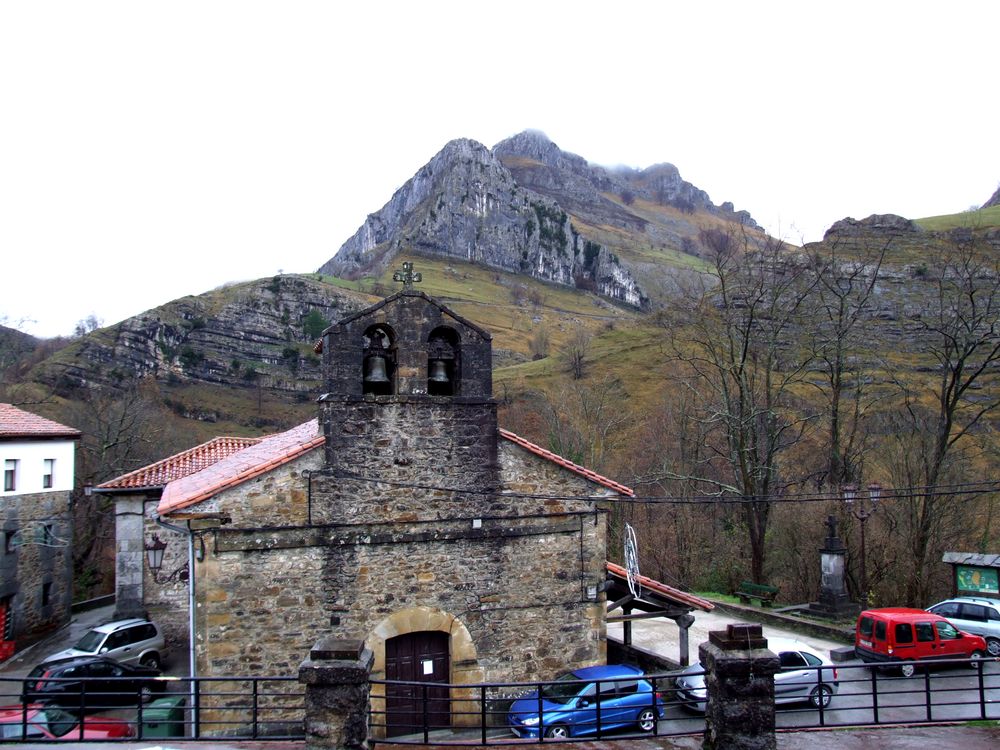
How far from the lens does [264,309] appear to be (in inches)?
4183

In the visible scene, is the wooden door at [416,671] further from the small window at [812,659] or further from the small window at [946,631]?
the small window at [946,631]

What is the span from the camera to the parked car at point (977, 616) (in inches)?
605

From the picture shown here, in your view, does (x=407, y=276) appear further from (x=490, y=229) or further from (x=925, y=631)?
(x=490, y=229)

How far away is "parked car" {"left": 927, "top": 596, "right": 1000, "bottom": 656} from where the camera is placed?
50.4ft

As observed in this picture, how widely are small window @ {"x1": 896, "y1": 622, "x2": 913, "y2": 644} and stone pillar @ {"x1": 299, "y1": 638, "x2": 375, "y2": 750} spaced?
12059 millimetres

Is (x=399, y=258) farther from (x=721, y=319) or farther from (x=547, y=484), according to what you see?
(x=547, y=484)

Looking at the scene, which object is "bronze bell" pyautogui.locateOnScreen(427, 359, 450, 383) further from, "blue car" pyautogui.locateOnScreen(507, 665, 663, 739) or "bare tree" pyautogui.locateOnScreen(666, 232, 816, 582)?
"bare tree" pyautogui.locateOnScreen(666, 232, 816, 582)

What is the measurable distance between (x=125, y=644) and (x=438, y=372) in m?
12.9

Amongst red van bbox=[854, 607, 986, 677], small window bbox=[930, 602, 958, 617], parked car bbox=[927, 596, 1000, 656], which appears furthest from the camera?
small window bbox=[930, 602, 958, 617]

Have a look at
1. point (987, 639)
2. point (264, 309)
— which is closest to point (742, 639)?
→ point (987, 639)

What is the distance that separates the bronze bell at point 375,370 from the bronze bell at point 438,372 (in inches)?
32.2

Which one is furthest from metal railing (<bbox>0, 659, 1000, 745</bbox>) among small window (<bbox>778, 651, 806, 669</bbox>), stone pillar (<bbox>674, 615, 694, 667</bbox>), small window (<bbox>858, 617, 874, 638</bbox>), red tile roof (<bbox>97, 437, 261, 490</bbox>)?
red tile roof (<bbox>97, 437, 261, 490</bbox>)

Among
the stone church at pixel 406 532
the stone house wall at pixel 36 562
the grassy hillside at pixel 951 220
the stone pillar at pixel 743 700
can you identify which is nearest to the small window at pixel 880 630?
the stone church at pixel 406 532

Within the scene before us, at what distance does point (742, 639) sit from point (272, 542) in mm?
7294
